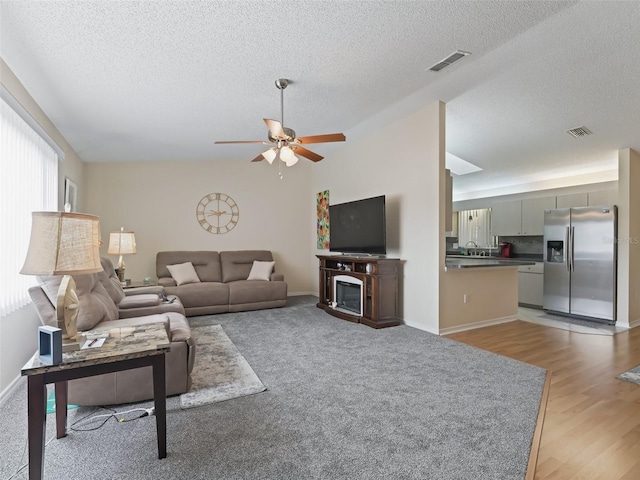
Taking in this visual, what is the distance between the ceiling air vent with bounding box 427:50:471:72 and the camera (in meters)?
3.10

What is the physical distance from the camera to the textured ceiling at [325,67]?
8.04 feet

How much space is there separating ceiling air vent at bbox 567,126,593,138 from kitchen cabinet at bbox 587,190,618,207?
1332 millimetres

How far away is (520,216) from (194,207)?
6074 millimetres

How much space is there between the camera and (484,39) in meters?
2.92

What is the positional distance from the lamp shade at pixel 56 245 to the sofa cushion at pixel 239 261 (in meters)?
4.72

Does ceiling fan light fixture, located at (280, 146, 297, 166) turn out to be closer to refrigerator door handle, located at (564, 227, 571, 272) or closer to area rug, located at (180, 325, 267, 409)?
area rug, located at (180, 325, 267, 409)

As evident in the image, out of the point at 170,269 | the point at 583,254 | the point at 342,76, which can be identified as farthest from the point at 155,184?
the point at 583,254

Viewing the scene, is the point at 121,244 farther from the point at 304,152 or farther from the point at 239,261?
the point at 304,152

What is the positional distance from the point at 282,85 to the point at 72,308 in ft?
8.98

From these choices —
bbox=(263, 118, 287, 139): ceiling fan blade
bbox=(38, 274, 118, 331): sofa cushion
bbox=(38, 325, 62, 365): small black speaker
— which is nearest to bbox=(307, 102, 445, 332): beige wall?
bbox=(263, 118, 287, 139): ceiling fan blade

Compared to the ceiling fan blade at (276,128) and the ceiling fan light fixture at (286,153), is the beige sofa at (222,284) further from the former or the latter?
the ceiling fan blade at (276,128)

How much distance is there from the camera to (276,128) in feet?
10.5

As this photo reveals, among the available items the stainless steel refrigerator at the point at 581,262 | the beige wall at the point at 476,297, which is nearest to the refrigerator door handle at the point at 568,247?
the stainless steel refrigerator at the point at 581,262

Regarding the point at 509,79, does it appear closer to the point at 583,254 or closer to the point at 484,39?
the point at 484,39
